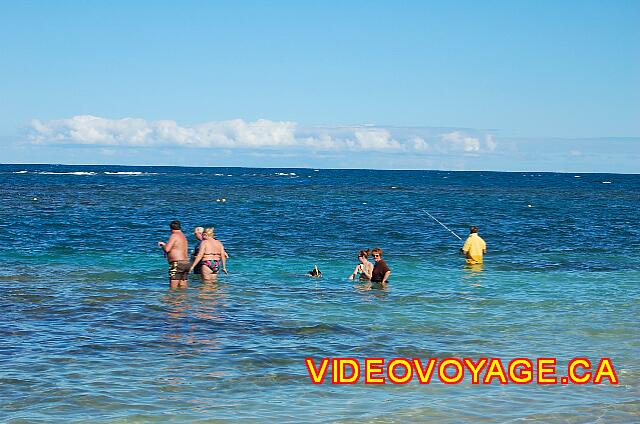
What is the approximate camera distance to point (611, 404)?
11.1 meters

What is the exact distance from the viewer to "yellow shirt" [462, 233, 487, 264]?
88.6ft

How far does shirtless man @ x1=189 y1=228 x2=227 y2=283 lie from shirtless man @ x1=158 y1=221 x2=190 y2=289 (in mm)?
533

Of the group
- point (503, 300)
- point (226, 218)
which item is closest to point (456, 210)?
point (226, 218)

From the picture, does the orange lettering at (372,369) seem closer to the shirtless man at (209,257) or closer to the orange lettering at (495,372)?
the orange lettering at (495,372)

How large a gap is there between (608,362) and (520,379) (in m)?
2.01

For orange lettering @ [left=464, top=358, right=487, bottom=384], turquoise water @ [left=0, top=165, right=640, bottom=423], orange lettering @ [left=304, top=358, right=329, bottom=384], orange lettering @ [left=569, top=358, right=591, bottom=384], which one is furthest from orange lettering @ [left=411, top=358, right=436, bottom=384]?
orange lettering @ [left=569, top=358, right=591, bottom=384]

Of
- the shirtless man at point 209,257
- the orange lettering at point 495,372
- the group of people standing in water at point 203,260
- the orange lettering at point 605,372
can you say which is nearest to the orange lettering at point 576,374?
the orange lettering at point 605,372

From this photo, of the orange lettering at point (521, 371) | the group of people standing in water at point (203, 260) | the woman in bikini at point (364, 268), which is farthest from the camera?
the woman in bikini at point (364, 268)

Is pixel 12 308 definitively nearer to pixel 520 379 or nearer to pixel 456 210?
pixel 520 379

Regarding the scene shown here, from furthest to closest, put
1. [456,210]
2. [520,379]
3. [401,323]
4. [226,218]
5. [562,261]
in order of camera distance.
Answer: [456,210] < [226,218] < [562,261] < [401,323] < [520,379]

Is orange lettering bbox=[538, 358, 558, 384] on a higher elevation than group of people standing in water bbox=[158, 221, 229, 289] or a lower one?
lower

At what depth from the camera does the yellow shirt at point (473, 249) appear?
2702 cm

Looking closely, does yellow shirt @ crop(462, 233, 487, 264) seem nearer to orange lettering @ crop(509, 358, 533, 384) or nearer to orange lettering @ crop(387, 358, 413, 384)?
orange lettering @ crop(509, 358, 533, 384)

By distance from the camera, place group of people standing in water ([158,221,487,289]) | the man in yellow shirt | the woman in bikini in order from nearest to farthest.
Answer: group of people standing in water ([158,221,487,289]) < the woman in bikini < the man in yellow shirt
